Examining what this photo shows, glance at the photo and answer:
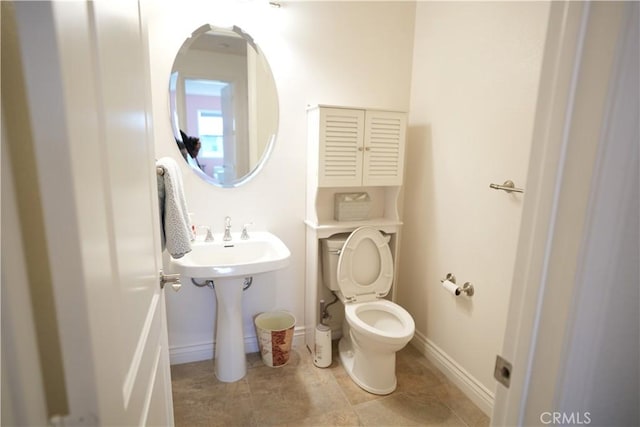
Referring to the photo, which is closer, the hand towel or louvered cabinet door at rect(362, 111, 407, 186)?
the hand towel

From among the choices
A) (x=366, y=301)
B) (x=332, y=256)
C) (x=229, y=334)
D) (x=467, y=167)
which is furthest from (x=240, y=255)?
(x=467, y=167)

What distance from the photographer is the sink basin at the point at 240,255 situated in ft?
5.34

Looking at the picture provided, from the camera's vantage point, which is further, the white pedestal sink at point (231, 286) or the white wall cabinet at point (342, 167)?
the white wall cabinet at point (342, 167)

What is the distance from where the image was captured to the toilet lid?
6.63ft

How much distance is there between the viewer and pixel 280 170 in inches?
81.9

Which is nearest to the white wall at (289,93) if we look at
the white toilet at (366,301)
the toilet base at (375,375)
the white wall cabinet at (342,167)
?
the white wall cabinet at (342,167)

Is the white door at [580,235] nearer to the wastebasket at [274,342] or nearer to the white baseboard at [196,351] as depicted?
the wastebasket at [274,342]

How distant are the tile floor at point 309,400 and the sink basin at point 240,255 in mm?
699

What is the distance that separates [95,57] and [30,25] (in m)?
0.16

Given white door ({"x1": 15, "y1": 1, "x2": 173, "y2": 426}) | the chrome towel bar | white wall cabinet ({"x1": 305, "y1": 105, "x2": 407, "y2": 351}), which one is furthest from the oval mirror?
the chrome towel bar

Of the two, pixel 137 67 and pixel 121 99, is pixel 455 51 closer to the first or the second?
pixel 137 67

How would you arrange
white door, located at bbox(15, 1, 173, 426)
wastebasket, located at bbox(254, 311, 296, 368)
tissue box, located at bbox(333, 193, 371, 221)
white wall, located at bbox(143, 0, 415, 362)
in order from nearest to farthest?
1. white door, located at bbox(15, 1, 173, 426)
2. white wall, located at bbox(143, 0, 415, 362)
3. wastebasket, located at bbox(254, 311, 296, 368)
4. tissue box, located at bbox(333, 193, 371, 221)

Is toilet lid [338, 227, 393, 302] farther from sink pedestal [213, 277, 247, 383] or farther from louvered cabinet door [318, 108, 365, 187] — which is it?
sink pedestal [213, 277, 247, 383]

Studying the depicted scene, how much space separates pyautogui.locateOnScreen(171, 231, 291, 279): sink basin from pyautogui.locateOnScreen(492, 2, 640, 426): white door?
119 cm
